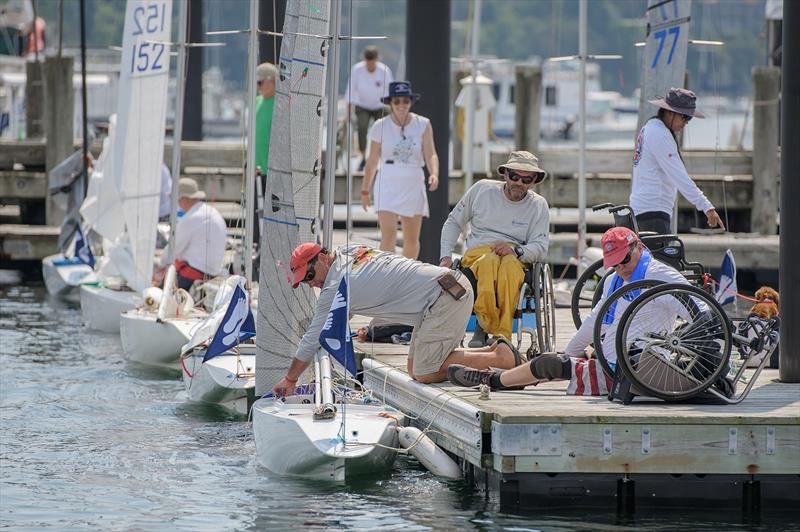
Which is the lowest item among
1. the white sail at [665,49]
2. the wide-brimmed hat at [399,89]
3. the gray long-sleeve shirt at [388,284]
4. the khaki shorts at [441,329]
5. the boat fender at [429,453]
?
the boat fender at [429,453]

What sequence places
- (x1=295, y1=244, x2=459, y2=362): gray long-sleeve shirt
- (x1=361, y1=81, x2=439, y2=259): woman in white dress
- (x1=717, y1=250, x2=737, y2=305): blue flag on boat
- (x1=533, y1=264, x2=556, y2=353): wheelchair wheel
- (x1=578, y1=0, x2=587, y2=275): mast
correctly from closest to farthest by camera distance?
(x1=295, y1=244, x2=459, y2=362): gray long-sleeve shirt, (x1=533, y1=264, x2=556, y2=353): wheelchair wheel, (x1=717, y1=250, x2=737, y2=305): blue flag on boat, (x1=361, y1=81, x2=439, y2=259): woman in white dress, (x1=578, y1=0, x2=587, y2=275): mast

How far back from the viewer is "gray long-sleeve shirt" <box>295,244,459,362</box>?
31.0 ft

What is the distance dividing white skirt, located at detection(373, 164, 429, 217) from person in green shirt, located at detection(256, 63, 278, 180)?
1.76 m

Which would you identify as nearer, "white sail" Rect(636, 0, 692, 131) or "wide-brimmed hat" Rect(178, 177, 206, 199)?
"white sail" Rect(636, 0, 692, 131)

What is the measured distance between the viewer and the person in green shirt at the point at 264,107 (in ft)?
49.0

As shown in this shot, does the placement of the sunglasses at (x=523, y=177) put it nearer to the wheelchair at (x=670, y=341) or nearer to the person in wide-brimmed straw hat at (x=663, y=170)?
the person in wide-brimmed straw hat at (x=663, y=170)

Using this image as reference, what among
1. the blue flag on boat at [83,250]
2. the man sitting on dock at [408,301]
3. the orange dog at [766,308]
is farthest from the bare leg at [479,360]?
the blue flag on boat at [83,250]

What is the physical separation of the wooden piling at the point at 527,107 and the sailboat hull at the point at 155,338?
713cm

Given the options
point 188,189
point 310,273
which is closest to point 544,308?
point 310,273

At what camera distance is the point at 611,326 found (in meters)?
8.84

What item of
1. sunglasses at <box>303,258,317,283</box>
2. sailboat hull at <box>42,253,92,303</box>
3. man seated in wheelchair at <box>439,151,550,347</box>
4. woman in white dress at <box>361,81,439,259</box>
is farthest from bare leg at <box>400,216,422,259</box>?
sailboat hull at <box>42,253,92,303</box>

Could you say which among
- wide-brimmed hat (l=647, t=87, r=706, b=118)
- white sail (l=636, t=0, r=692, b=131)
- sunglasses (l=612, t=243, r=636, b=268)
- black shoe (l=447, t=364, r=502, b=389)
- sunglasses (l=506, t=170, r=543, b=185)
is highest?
white sail (l=636, t=0, r=692, b=131)


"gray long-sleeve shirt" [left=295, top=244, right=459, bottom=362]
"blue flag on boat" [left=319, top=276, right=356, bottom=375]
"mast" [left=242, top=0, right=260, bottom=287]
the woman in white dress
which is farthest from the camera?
the woman in white dress

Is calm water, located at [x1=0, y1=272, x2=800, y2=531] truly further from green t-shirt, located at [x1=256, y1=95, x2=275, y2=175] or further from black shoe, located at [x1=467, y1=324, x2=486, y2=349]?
green t-shirt, located at [x1=256, y1=95, x2=275, y2=175]
